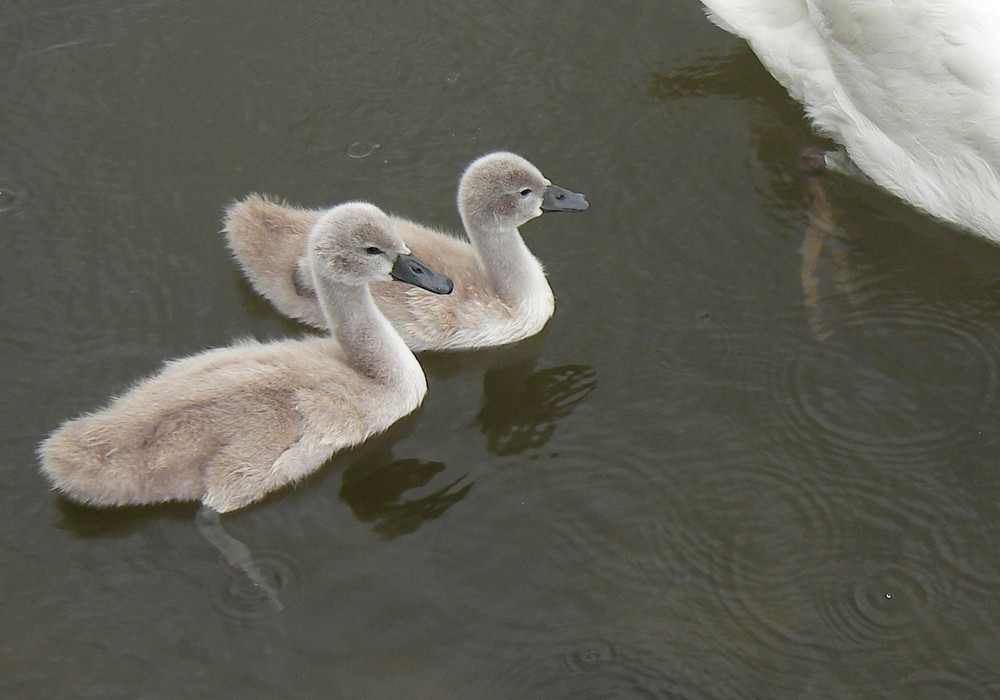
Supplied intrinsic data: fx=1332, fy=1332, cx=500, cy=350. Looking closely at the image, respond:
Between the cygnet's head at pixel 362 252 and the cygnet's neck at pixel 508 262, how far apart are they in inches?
16.5

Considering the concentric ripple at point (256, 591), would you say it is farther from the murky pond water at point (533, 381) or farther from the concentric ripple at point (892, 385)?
the concentric ripple at point (892, 385)

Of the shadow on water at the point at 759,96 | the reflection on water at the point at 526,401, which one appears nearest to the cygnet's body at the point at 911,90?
the shadow on water at the point at 759,96

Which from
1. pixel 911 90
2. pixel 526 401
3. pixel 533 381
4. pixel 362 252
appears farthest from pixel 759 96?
pixel 362 252

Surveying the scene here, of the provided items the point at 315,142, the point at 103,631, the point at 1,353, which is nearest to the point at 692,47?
the point at 315,142

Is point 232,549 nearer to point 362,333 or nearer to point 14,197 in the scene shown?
point 362,333

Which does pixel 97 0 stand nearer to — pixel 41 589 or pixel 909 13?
pixel 41 589

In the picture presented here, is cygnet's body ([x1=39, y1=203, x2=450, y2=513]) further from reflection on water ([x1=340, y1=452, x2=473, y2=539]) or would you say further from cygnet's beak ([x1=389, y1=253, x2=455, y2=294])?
reflection on water ([x1=340, y1=452, x2=473, y2=539])

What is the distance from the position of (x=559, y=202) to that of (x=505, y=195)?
25 cm

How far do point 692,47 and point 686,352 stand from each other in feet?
7.27

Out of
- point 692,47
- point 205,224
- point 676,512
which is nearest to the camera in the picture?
point 676,512

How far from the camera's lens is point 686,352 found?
18.5 feet

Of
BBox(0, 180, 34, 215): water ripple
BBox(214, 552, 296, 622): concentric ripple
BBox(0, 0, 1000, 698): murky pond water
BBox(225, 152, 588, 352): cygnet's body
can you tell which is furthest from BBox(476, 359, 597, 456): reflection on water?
BBox(0, 180, 34, 215): water ripple

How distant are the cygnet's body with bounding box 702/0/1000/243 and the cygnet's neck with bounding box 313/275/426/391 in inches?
96.2

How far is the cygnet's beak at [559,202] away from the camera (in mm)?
5777
